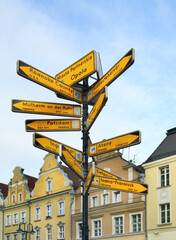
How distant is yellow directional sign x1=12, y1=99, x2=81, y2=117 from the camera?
6723 mm

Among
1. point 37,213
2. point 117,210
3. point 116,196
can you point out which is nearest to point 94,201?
point 116,196

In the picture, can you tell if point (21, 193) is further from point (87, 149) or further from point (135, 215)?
point (87, 149)

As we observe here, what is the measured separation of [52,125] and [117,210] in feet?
71.8

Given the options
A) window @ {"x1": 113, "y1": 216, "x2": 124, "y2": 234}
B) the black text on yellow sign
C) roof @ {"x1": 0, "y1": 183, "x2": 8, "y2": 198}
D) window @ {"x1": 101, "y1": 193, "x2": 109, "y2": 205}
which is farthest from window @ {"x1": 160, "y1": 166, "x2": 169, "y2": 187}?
roof @ {"x1": 0, "y1": 183, "x2": 8, "y2": 198}

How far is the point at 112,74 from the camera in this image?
657cm

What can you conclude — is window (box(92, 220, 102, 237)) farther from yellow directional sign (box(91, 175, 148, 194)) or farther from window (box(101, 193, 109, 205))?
yellow directional sign (box(91, 175, 148, 194))

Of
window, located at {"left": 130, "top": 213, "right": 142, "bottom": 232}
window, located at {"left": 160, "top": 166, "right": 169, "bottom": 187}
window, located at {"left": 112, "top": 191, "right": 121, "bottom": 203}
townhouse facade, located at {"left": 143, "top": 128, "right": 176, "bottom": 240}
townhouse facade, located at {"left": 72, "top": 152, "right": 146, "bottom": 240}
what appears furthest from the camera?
window, located at {"left": 112, "top": 191, "right": 121, "bottom": 203}

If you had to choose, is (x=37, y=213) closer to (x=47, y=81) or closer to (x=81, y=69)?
(x=81, y=69)

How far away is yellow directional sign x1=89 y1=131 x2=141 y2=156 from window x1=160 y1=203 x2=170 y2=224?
18.9m

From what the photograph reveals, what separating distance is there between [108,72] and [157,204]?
19561 millimetres

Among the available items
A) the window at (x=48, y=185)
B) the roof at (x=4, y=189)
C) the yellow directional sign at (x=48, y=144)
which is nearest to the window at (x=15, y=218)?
the window at (x=48, y=185)

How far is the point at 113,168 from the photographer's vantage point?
93.9 ft

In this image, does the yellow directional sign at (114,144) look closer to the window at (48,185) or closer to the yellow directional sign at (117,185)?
the yellow directional sign at (117,185)

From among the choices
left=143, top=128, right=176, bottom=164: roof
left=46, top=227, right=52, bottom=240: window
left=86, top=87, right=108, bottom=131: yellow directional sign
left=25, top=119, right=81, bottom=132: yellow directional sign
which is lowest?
left=46, top=227, right=52, bottom=240: window
